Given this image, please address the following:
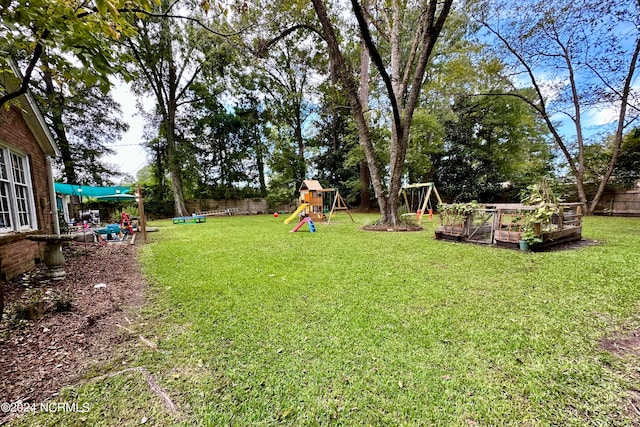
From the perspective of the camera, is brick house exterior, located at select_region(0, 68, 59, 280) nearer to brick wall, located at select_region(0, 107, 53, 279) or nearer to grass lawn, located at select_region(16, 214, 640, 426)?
brick wall, located at select_region(0, 107, 53, 279)

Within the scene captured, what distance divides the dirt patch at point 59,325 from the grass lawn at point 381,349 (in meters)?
0.23

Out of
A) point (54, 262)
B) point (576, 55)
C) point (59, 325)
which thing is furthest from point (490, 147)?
point (54, 262)

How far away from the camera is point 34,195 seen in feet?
17.1

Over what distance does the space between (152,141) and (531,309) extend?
22.6 meters

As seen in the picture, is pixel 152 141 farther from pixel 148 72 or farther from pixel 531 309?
pixel 531 309

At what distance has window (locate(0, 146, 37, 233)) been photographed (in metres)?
4.26

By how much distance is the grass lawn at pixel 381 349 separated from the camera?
4.92ft

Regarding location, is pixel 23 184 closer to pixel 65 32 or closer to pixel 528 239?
pixel 65 32

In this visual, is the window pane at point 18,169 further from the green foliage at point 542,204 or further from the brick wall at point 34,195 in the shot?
the green foliage at point 542,204

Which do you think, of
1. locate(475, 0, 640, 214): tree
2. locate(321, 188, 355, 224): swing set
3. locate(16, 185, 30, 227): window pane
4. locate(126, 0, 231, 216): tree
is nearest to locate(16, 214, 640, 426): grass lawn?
locate(16, 185, 30, 227): window pane

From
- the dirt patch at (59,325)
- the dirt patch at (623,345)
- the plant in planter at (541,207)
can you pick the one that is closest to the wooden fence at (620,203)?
the plant in planter at (541,207)

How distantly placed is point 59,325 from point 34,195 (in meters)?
4.40

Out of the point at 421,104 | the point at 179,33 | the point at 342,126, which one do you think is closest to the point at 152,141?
the point at 179,33

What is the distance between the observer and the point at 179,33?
1557 centimetres
